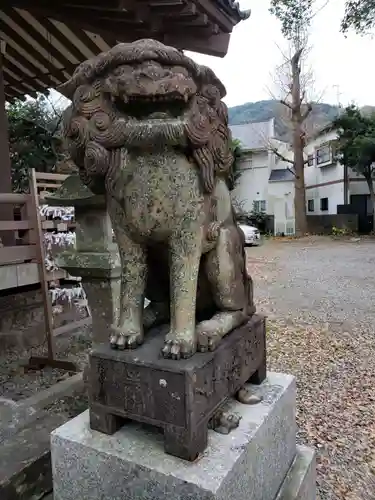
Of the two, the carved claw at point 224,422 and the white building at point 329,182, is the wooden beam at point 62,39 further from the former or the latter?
the white building at point 329,182

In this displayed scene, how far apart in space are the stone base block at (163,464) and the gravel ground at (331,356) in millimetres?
974

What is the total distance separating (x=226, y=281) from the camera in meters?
1.33

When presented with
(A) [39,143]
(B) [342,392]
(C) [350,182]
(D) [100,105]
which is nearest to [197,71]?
(D) [100,105]

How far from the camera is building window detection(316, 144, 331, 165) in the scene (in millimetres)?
18312

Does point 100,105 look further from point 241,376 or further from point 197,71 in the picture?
point 241,376

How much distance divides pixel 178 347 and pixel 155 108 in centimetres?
67

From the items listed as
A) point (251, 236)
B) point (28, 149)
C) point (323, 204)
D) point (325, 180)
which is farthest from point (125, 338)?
point (323, 204)

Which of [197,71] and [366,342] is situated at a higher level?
[197,71]

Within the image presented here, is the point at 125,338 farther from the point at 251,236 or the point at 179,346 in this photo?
the point at 251,236

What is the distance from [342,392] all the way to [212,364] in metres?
2.33

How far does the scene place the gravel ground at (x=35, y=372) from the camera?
3.00 meters

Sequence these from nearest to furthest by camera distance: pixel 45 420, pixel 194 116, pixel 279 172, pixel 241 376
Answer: pixel 194 116, pixel 241 376, pixel 45 420, pixel 279 172

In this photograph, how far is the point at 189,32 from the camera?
284 centimetres

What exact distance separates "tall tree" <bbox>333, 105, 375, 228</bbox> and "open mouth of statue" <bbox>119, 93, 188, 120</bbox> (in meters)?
14.5
